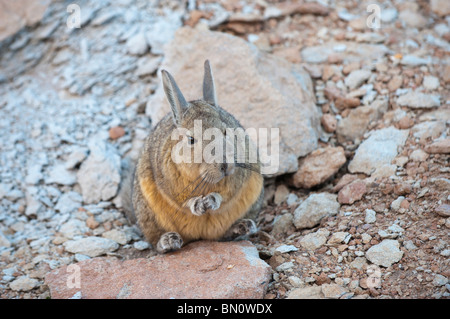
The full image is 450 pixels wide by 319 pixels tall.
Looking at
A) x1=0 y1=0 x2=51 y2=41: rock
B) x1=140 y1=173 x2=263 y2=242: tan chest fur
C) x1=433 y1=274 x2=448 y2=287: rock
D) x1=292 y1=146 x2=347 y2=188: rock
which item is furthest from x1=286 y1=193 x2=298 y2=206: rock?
x1=0 y1=0 x2=51 y2=41: rock

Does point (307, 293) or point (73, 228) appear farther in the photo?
point (73, 228)

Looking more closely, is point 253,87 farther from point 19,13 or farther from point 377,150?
point 19,13

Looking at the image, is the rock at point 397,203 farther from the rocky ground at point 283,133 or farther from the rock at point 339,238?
the rock at point 339,238

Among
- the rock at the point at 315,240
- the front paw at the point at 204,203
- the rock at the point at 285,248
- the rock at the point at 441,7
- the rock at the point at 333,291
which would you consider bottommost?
the rock at the point at 285,248

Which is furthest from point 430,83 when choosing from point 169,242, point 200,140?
point 169,242

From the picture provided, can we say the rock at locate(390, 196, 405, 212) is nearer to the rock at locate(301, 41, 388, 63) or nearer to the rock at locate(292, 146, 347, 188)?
the rock at locate(292, 146, 347, 188)

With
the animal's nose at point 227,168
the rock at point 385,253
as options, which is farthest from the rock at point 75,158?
the rock at point 385,253
